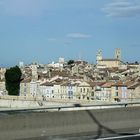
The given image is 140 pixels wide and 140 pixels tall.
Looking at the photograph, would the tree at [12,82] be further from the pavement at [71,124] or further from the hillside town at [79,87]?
the pavement at [71,124]

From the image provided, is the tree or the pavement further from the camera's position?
the tree

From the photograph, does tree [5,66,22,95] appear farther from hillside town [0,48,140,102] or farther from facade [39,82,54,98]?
facade [39,82,54,98]

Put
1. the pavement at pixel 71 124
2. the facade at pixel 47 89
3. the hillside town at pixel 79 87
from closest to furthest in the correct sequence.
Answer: the pavement at pixel 71 124, the hillside town at pixel 79 87, the facade at pixel 47 89

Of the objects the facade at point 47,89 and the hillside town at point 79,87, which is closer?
the hillside town at point 79,87

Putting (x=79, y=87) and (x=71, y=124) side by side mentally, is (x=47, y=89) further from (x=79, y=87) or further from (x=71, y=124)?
(x=71, y=124)

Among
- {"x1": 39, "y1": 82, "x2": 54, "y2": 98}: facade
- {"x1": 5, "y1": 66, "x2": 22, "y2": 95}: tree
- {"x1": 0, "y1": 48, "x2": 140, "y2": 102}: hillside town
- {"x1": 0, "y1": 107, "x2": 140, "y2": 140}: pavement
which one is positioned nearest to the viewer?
{"x1": 0, "y1": 107, "x2": 140, "y2": 140}: pavement

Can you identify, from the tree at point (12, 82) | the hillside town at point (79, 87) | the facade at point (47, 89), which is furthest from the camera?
the facade at point (47, 89)

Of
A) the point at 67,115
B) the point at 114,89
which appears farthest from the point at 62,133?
the point at 114,89

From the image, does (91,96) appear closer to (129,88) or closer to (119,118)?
(129,88)

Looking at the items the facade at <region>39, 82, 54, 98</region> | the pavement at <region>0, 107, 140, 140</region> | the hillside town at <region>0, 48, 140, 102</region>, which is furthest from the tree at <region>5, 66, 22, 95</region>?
the pavement at <region>0, 107, 140, 140</region>

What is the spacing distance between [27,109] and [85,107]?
8.19 feet

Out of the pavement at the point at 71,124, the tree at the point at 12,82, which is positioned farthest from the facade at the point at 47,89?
the pavement at the point at 71,124

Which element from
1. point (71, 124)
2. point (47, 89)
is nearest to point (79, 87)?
point (47, 89)

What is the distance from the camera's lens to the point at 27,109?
13672 millimetres
